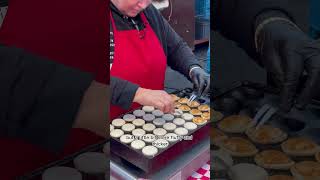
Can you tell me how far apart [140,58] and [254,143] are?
1.02 ft

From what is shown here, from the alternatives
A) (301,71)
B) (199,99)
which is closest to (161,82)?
(199,99)

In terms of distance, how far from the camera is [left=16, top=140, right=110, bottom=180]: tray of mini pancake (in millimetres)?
854

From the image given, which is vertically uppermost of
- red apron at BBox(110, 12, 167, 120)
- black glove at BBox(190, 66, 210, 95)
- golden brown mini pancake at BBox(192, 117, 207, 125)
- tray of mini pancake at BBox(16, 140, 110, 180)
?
red apron at BBox(110, 12, 167, 120)

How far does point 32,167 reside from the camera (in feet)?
2.76

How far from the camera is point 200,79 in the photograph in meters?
0.79

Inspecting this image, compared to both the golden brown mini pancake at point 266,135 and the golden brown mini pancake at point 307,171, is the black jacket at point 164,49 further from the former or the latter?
the golden brown mini pancake at point 307,171

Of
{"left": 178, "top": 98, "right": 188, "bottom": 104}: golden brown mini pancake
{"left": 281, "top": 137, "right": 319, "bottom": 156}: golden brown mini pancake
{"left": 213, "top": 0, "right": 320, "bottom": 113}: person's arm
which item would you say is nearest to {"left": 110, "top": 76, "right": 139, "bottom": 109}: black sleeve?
{"left": 178, "top": 98, "right": 188, "bottom": 104}: golden brown mini pancake

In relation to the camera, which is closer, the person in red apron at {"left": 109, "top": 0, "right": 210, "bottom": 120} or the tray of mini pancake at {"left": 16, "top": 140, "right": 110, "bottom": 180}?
the person in red apron at {"left": 109, "top": 0, "right": 210, "bottom": 120}

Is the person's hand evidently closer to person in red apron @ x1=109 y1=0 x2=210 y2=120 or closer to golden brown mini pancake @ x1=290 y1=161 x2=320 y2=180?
person in red apron @ x1=109 y1=0 x2=210 y2=120

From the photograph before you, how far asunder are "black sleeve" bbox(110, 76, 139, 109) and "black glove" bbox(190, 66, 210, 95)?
0.38 ft

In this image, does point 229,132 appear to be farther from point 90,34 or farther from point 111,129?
point 90,34

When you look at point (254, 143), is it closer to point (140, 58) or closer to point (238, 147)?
point (238, 147)

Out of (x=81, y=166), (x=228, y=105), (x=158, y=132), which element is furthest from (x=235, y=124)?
(x=81, y=166)

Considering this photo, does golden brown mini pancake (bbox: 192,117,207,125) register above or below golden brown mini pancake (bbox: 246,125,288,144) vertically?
above
